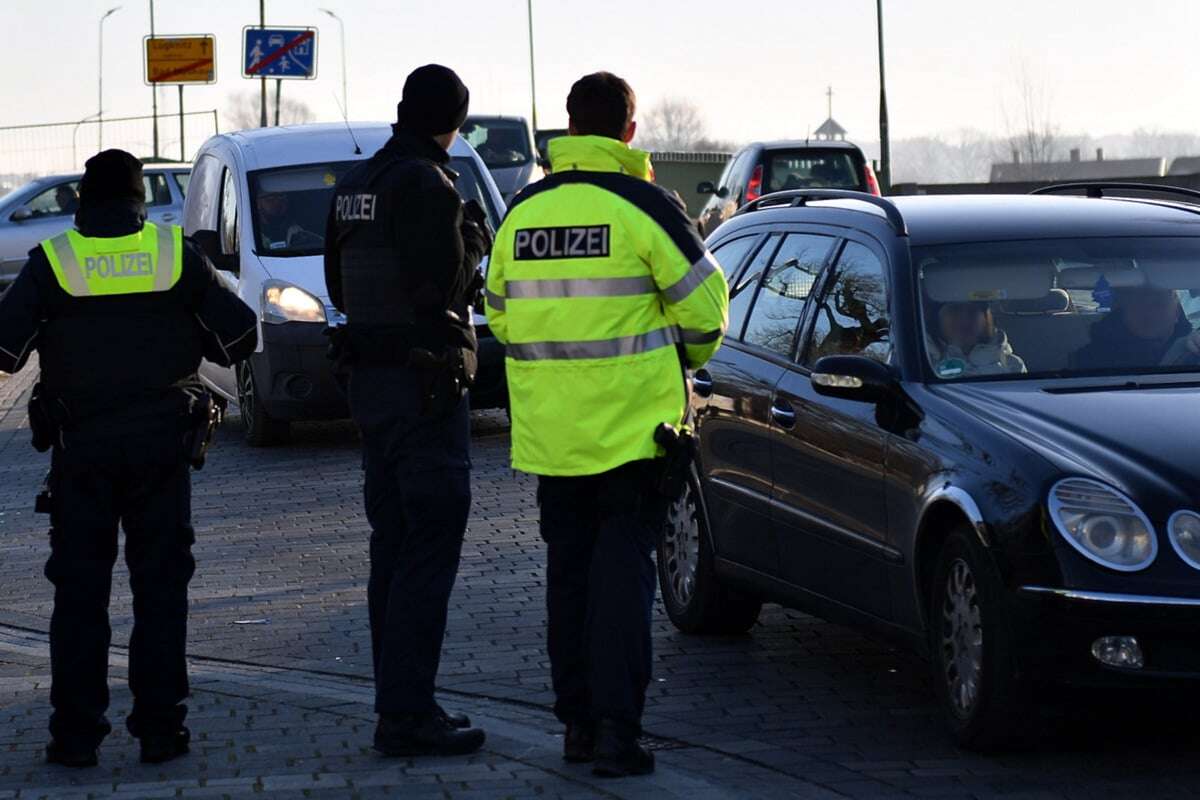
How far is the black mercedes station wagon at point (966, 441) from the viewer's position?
5.79 meters

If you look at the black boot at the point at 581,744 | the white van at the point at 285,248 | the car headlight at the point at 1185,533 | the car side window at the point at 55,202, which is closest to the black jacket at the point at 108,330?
the black boot at the point at 581,744

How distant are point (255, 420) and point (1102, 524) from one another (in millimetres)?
9602

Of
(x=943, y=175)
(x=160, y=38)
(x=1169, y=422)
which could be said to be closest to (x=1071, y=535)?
(x=1169, y=422)

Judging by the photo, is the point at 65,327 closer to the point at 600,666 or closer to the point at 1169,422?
the point at 600,666

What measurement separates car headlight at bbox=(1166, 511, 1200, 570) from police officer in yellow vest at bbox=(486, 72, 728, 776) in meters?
1.25

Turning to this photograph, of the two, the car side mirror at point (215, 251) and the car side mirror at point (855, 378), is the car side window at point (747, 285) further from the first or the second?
the car side mirror at point (215, 251)

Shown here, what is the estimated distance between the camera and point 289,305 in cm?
1394

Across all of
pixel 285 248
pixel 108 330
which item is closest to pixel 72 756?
pixel 108 330

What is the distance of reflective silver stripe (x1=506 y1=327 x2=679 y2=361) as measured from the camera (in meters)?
5.94

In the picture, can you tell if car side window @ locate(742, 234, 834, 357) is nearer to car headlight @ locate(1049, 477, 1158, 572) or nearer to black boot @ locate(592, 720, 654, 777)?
car headlight @ locate(1049, 477, 1158, 572)

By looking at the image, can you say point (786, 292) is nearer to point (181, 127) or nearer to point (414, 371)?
point (414, 371)

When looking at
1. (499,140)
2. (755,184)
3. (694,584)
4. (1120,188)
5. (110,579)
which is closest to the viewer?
(110,579)

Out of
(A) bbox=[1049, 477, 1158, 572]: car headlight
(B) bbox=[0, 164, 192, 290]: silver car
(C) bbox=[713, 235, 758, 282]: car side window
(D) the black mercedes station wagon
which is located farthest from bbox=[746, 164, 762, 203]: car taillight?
(A) bbox=[1049, 477, 1158, 572]: car headlight

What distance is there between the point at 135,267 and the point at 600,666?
1646 millimetres
